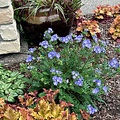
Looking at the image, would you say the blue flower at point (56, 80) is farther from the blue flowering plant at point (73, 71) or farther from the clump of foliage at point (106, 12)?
the clump of foliage at point (106, 12)

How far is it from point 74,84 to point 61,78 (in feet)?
0.63

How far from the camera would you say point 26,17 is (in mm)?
3961

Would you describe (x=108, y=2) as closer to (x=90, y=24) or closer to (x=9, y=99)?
(x=90, y=24)

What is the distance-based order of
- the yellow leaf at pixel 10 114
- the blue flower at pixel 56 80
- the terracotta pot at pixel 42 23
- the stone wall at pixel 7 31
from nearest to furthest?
the yellow leaf at pixel 10 114
the blue flower at pixel 56 80
the stone wall at pixel 7 31
the terracotta pot at pixel 42 23

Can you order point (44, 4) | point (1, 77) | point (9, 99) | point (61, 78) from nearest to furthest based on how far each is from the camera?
point (61, 78)
point (9, 99)
point (1, 77)
point (44, 4)

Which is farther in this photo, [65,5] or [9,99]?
[65,5]

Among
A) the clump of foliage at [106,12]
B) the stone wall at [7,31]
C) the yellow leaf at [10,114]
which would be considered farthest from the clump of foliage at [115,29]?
the yellow leaf at [10,114]

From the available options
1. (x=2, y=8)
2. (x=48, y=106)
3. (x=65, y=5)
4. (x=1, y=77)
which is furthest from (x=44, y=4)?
(x=48, y=106)

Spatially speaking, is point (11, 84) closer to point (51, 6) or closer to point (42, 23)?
point (42, 23)

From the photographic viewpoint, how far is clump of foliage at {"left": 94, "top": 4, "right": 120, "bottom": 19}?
15.1 ft

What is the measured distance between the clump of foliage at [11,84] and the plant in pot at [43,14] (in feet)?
2.03

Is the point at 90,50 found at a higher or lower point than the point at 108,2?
higher

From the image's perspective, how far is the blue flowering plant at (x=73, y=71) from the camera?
3.02 meters

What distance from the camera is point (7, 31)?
3.73 meters
